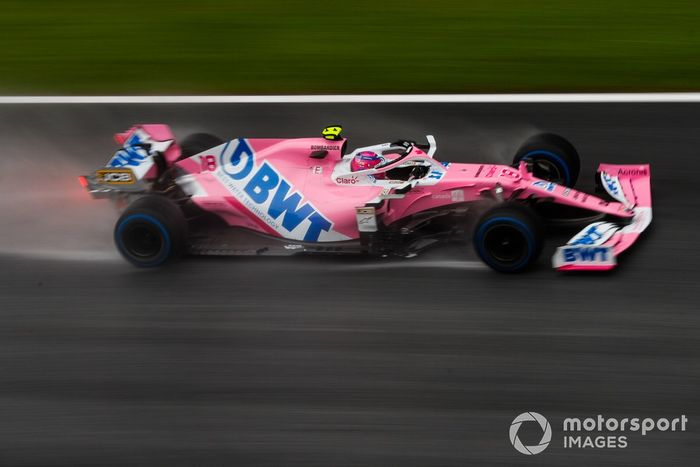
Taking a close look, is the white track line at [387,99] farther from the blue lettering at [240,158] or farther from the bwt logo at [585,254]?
the bwt logo at [585,254]

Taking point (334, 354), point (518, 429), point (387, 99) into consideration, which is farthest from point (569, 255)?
point (387, 99)

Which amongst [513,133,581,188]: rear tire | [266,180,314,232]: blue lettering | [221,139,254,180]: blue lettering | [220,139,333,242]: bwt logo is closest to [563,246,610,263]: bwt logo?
[513,133,581,188]: rear tire

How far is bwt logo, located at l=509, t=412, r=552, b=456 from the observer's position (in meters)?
5.80

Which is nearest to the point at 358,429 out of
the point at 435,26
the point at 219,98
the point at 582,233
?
the point at 582,233

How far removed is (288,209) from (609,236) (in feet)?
8.92

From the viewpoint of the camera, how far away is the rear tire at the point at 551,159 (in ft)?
27.4

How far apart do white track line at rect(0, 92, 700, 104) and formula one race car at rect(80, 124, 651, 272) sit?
110 inches

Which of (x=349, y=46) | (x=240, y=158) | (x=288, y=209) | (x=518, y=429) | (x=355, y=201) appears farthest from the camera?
(x=349, y=46)

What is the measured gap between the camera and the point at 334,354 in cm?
675

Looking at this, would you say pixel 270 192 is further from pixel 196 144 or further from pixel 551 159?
pixel 551 159

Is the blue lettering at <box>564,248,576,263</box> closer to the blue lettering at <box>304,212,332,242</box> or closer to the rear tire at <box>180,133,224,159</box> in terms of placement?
the blue lettering at <box>304,212,332,242</box>

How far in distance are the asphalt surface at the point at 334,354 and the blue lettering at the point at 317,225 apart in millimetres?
284

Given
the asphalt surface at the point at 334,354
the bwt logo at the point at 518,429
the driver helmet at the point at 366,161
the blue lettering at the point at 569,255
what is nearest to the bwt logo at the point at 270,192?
the asphalt surface at the point at 334,354

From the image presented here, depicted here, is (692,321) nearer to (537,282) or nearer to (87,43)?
(537,282)
